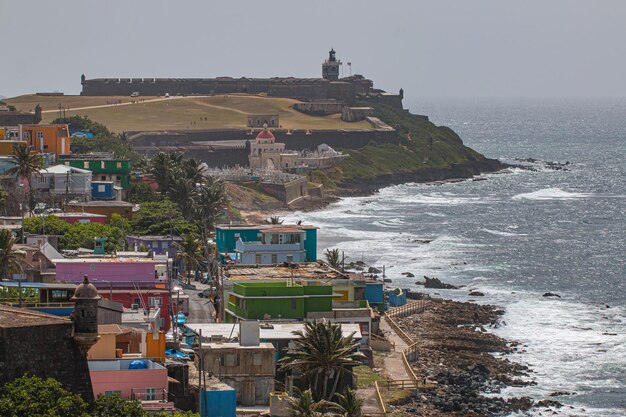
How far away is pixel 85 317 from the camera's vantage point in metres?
31.0

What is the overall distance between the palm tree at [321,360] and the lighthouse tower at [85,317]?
15.8 metres

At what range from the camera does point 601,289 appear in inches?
4070

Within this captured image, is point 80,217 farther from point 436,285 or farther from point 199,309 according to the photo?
point 436,285

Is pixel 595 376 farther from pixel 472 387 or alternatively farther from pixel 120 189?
pixel 120 189

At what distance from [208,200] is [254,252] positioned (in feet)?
87.8

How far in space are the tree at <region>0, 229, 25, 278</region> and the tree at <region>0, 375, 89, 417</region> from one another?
28.1 metres

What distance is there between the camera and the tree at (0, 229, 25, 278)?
5853cm

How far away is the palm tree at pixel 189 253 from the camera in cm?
7679

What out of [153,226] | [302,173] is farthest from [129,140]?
[153,226]

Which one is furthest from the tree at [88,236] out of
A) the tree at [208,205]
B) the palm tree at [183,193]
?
the palm tree at [183,193]

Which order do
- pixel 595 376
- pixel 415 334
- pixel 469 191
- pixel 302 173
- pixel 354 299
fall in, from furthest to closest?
pixel 469 191 < pixel 302 173 < pixel 415 334 < pixel 595 376 < pixel 354 299

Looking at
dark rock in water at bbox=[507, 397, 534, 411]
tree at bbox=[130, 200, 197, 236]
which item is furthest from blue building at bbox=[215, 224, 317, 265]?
dark rock in water at bbox=[507, 397, 534, 411]

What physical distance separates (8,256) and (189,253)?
18.6 meters

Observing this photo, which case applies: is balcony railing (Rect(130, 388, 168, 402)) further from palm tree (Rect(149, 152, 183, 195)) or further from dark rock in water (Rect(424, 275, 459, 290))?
palm tree (Rect(149, 152, 183, 195))
